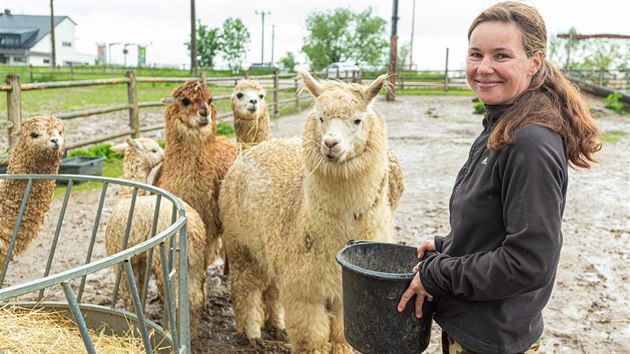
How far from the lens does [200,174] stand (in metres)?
4.74

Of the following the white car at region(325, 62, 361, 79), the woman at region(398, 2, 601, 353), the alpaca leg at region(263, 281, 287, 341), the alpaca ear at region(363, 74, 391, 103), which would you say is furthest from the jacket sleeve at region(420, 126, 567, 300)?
the white car at region(325, 62, 361, 79)

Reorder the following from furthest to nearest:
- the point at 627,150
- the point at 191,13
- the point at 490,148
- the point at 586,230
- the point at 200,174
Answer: the point at 191,13, the point at 627,150, the point at 586,230, the point at 200,174, the point at 490,148

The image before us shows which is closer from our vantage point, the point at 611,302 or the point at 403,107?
the point at 611,302

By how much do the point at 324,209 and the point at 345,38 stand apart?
171 ft

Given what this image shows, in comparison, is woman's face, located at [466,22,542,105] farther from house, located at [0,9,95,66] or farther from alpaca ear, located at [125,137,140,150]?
house, located at [0,9,95,66]

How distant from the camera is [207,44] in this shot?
5247 cm

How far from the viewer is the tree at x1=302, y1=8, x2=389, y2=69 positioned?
5291 cm

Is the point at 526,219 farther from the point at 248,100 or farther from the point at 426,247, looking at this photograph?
the point at 248,100

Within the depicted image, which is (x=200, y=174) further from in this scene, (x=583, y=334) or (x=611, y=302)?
(x=611, y=302)

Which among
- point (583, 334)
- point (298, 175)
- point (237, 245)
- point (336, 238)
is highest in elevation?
point (298, 175)

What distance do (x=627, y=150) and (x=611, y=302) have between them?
9063mm

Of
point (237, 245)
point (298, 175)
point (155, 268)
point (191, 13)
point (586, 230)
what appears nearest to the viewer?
point (155, 268)

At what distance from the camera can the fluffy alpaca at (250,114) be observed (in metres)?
5.92

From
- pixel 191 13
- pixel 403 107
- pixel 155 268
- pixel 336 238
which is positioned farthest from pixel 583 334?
pixel 191 13
